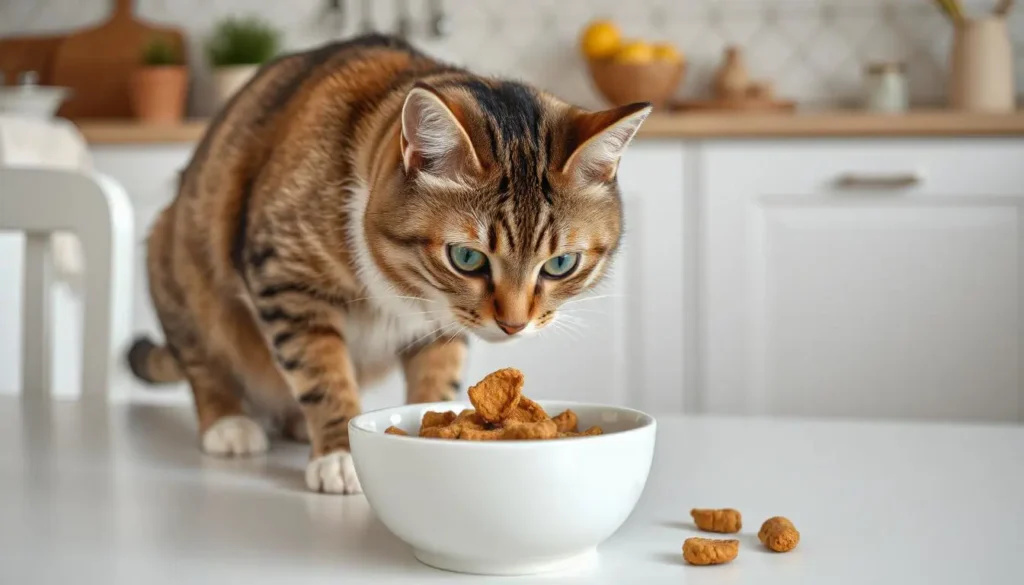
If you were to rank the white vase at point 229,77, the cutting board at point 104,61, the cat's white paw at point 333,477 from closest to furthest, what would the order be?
1. the cat's white paw at point 333,477
2. the white vase at point 229,77
3. the cutting board at point 104,61

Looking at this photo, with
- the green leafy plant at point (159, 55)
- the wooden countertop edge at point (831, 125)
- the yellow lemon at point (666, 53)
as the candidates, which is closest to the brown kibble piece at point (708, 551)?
the wooden countertop edge at point (831, 125)

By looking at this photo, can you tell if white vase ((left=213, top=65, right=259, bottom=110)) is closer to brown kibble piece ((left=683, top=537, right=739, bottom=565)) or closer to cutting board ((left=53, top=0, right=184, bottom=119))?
cutting board ((left=53, top=0, right=184, bottom=119))

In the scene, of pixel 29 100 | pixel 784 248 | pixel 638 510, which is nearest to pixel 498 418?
pixel 638 510

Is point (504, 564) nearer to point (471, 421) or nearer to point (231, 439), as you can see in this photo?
A: point (471, 421)

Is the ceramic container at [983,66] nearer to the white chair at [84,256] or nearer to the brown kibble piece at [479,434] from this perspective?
the white chair at [84,256]

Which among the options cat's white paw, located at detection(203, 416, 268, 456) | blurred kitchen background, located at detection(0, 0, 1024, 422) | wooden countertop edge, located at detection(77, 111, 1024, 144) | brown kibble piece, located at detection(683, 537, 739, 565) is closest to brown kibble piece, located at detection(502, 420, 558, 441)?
brown kibble piece, located at detection(683, 537, 739, 565)

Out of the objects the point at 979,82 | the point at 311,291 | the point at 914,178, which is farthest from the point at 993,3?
the point at 311,291
